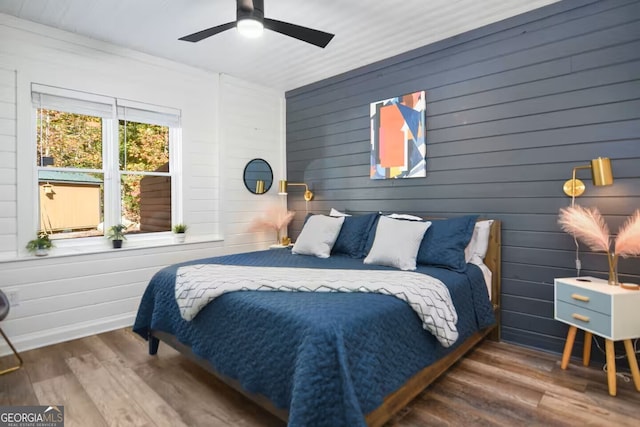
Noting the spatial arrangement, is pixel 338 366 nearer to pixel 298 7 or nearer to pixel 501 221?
pixel 501 221

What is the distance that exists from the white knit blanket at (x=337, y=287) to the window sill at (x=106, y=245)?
4.35ft

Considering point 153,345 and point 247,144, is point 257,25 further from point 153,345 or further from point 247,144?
point 153,345

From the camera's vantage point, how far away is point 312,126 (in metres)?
4.45

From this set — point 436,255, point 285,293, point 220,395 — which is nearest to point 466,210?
point 436,255

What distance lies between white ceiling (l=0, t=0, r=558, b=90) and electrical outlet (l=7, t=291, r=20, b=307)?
7.35 ft

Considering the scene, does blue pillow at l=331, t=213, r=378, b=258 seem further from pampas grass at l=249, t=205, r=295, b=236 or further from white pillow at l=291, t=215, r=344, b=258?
pampas grass at l=249, t=205, r=295, b=236

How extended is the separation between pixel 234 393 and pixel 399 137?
269 cm

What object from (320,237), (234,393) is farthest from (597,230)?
(234,393)

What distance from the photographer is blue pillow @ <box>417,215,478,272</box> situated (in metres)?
2.63

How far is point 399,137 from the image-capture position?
11.6ft

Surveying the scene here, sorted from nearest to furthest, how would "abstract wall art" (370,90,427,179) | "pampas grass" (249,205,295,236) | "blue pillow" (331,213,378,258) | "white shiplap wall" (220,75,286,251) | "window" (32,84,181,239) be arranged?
"window" (32,84,181,239) < "blue pillow" (331,213,378,258) < "abstract wall art" (370,90,427,179) < "white shiplap wall" (220,75,286,251) < "pampas grass" (249,205,295,236)

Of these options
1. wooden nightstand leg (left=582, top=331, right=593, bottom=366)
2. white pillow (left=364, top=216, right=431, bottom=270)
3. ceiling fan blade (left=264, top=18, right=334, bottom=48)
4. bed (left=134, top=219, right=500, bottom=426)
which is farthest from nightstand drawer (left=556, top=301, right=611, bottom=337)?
ceiling fan blade (left=264, top=18, right=334, bottom=48)

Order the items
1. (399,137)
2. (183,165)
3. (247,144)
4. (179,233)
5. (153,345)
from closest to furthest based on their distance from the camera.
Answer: (153,345) < (399,137) < (179,233) < (183,165) < (247,144)

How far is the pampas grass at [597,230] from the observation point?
2086 mm
